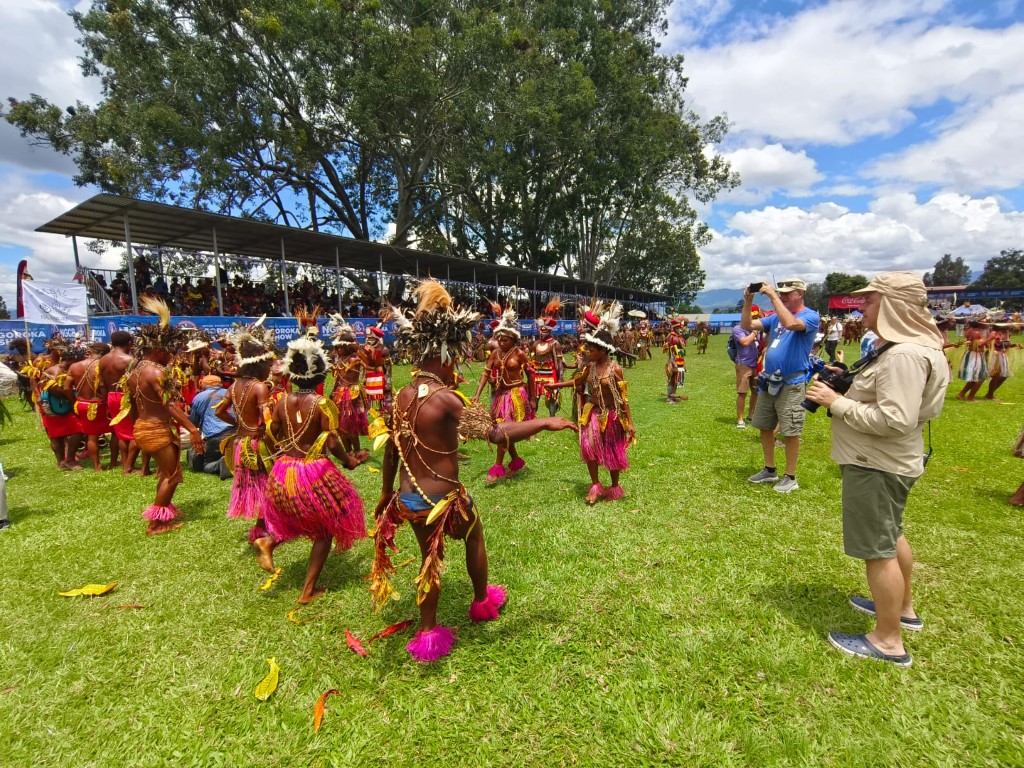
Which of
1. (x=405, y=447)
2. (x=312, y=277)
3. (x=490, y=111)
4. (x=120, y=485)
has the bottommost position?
(x=120, y=485)

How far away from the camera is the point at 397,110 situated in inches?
922

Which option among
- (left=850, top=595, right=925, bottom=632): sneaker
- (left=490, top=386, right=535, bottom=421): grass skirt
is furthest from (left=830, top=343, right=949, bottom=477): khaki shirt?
(left=490, top=386, right=535, bottom=421): grass skirt

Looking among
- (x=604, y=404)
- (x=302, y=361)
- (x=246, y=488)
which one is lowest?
(x=246, y=488)

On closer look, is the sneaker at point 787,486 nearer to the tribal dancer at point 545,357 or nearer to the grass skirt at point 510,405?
the grass skirt at point 510,405

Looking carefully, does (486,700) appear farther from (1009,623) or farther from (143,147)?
(143,147)

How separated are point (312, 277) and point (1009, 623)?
27035mm

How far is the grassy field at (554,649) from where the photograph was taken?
2.65 m

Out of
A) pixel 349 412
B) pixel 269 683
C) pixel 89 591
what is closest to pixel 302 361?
pixel 269 683

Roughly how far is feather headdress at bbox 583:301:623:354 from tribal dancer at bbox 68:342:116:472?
24.0ft

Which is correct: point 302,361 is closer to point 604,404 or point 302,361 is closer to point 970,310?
point 604,404

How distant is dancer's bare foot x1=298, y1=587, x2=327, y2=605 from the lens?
397cm

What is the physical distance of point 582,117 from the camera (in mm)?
27984

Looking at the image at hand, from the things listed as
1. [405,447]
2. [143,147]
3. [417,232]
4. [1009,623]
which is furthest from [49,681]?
[417,232]

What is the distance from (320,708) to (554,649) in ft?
4.87
